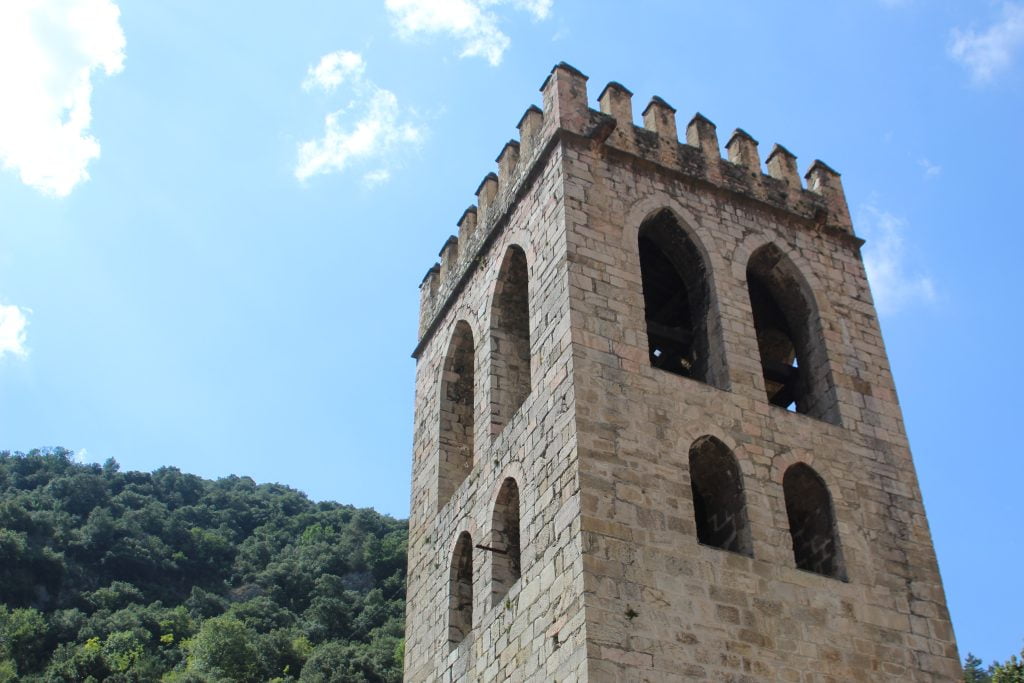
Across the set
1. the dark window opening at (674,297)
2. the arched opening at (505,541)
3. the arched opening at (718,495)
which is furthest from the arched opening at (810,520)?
the arched opening at (505,541)

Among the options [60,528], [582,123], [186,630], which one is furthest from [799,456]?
[60,528]

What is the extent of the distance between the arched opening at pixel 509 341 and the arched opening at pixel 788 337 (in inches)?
106

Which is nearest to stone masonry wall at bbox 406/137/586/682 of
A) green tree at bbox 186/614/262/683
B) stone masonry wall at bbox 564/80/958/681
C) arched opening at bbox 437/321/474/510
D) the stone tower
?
the stone tower

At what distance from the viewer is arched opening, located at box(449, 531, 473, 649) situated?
508 inches

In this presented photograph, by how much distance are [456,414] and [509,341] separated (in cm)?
154

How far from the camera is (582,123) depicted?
46.2ft

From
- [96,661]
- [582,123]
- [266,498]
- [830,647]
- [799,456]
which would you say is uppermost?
[266,498]

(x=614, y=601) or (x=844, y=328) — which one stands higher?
(x=844, y=328)

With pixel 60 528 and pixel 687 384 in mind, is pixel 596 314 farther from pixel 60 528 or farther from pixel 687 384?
pixel 60 528

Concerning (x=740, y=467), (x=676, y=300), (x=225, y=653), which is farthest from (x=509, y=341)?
(x=225, y=653)

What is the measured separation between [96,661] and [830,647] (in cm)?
3590

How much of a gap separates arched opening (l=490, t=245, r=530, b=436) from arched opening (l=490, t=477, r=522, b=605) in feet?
3.14

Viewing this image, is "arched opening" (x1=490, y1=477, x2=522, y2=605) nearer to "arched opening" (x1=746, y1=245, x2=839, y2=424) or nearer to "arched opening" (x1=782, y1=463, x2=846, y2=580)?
"arched opening" (x1=782, y1=463, x2=846, y2=580)

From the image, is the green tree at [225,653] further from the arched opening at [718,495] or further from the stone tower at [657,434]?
the arched opening at [718,495]
